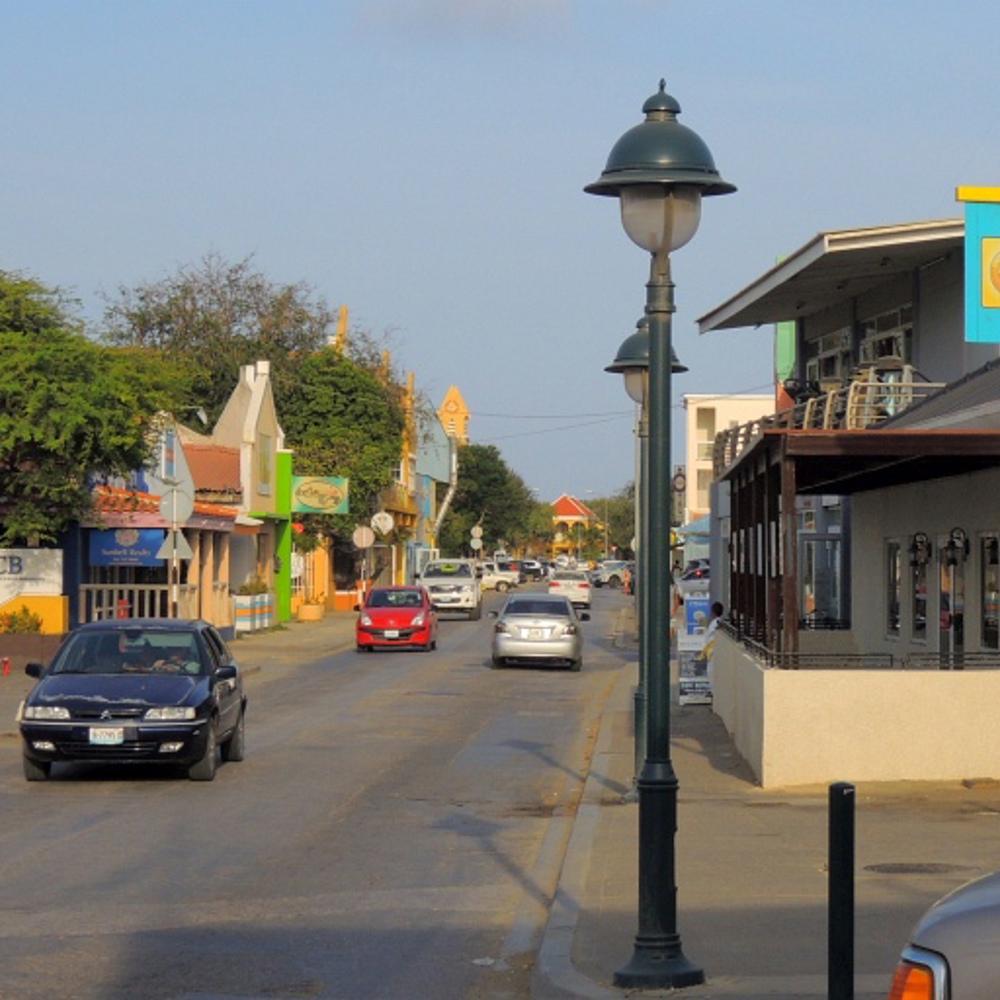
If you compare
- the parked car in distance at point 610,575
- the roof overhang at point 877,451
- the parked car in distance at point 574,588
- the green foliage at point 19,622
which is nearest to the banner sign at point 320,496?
the parked car in distance at point 574,588

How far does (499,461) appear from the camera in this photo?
122625 millimetres

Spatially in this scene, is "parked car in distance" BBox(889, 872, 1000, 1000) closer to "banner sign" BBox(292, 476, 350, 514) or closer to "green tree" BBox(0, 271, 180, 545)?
"green tree" BBox(0, 271, 180, 545)

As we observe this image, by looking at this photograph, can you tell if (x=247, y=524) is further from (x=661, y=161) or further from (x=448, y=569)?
(x=661, y=161)

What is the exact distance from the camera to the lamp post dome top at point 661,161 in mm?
9109

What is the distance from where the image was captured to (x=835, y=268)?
3178 centimetres

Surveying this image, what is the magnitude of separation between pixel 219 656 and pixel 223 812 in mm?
3652

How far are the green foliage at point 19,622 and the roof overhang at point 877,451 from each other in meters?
16.4

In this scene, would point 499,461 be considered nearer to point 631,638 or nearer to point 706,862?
point 631,638

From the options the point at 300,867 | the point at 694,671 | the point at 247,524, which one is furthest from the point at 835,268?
the point at 247,524

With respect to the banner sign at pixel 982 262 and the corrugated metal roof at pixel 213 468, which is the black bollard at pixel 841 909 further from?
the corrugated metal roof at pixel 213 468

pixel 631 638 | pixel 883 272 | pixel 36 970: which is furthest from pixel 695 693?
pixel 631 638

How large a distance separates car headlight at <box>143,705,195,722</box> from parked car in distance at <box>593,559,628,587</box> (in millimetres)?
92633

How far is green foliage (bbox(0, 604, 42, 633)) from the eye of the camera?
3362cm

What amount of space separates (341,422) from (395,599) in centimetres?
2644
